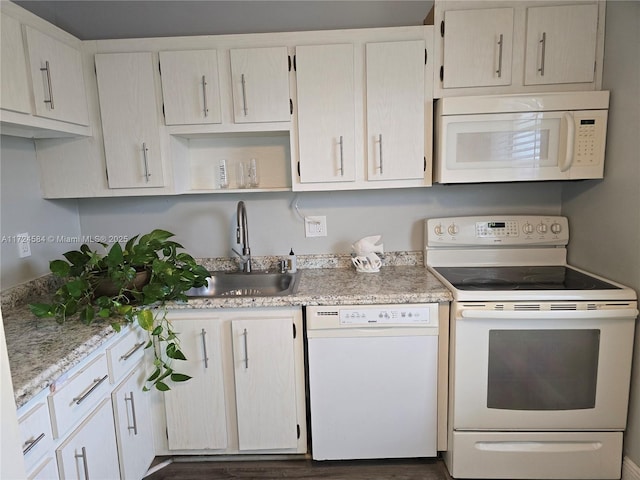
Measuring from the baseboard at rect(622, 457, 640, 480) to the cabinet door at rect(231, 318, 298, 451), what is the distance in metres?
1.50

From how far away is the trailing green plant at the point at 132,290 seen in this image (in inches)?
58.7

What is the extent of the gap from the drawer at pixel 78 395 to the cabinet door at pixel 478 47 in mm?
1942

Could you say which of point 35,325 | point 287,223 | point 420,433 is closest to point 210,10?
point 287,223

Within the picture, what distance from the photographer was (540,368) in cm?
168

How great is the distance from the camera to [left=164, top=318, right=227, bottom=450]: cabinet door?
69.9 inches

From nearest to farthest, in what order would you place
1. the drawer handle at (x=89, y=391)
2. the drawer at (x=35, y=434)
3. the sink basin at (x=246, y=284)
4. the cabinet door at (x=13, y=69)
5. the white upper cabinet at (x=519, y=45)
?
the drawer at (x=35, y=434) < the drawer handle at (x=89, y=391) < the cabinet door at (x=13, y=69) < the white upper cabinet at (x=519, y=45) < the sink basin at (x=246, y=284)

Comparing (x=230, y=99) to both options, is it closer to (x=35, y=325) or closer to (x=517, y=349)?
(x=35, y=325)

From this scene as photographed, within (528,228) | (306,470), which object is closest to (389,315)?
(306,470)

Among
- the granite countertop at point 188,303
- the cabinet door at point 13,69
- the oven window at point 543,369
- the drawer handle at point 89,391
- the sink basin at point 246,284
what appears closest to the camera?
the granite countertop at point 188,303

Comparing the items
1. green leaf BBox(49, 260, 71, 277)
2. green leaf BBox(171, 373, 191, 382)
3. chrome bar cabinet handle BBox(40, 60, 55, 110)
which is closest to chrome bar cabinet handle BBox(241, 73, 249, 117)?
chrome bar cabinet handle BBox(40, 60, 55, 110)

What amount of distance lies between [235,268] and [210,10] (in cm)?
147

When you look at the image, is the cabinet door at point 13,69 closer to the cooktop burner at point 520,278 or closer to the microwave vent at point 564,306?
the cooktop burner at point 520,278

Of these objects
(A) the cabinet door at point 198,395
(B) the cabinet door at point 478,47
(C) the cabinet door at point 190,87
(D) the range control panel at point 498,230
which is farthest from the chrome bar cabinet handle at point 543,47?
(A) the cabinet door at point 198,395

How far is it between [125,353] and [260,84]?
137cm
